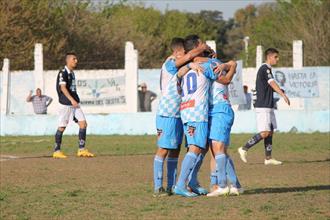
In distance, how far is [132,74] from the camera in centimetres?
3142

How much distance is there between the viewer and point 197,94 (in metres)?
11.3

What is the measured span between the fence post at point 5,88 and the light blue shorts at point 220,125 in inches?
833

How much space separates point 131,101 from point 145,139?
5801mm

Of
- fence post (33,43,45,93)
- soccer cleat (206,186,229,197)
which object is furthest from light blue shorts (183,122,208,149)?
fence post (33,43,45,93)

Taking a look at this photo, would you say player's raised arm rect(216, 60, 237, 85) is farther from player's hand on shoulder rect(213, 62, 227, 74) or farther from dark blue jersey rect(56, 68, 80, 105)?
dark blue jersey rect(56, 68, 80, 105)

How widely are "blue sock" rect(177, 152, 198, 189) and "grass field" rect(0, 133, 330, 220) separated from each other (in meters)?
0.20

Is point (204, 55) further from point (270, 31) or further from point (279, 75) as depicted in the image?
point (270, 31)

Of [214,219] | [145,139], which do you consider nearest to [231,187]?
[214,219]

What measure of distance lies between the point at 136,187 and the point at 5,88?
19.7m

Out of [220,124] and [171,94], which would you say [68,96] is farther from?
[220,124]

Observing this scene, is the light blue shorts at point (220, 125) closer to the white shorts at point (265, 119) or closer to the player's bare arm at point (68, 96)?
the white shorts at point (265, 119)

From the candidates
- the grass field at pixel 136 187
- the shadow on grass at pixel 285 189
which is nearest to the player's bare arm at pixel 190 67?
the grass field at pixel 136 187

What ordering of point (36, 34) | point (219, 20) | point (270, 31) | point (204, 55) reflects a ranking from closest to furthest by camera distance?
1. point (204, 55)
2. point (36, 34)
3. point (270, 31)
4. point (219, 20)

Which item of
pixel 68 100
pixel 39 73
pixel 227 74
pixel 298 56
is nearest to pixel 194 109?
pixel 227 74
